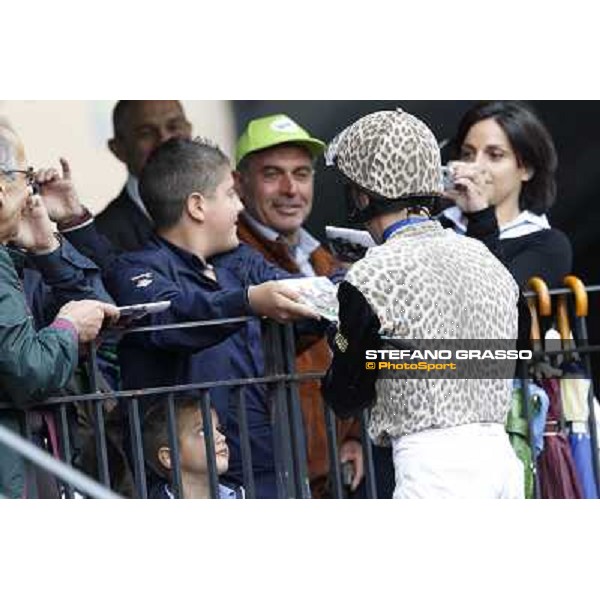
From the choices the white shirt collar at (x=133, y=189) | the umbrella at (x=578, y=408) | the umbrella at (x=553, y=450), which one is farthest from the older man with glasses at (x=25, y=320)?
the umbrella at (x=578, y=408)

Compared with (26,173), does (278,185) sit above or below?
below

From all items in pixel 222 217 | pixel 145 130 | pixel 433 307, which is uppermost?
pixel 145 130

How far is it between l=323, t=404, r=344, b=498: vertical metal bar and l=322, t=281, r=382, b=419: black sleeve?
57cm

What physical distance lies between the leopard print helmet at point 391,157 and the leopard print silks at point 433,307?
0.49 ft

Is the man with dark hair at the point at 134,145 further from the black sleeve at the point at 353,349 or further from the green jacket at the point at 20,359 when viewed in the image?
the black sleeve at the point at 353,349

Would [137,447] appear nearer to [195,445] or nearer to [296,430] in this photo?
[195,445]

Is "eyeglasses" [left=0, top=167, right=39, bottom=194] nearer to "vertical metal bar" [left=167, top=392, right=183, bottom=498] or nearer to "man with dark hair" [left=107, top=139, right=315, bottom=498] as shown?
"man with dark hair" [left=107, top=139, right=315, bottom=498]

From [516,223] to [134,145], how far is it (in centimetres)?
159

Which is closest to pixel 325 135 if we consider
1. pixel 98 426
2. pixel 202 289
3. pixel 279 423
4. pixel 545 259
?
pixel 202 289

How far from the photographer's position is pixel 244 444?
9008 mm

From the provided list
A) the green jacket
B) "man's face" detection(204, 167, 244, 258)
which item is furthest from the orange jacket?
the green jacket

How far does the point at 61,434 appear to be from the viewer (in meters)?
8.81
